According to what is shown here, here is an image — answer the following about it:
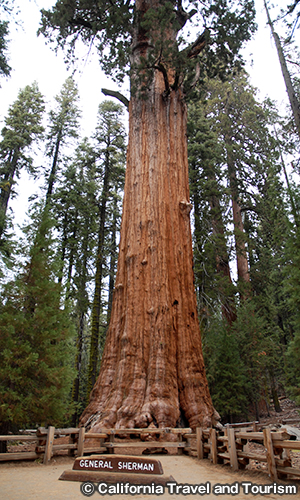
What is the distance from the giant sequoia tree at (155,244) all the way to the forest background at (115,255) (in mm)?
1285

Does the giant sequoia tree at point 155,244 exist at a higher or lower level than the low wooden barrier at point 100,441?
higher

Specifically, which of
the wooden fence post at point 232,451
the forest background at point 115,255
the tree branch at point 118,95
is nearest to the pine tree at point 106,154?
the forest background at point 115,255

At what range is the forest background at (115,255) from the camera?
25.3 feet

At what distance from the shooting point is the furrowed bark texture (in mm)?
7082

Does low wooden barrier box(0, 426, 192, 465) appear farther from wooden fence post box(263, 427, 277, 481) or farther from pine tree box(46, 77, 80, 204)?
→ pine tree box(46, 77, 80, 204)

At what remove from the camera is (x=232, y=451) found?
505 cm

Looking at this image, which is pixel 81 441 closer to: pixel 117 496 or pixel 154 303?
pixel 117 496

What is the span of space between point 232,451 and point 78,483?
224 centimetres

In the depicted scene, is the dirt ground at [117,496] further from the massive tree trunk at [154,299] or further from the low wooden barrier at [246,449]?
the massive tree trunk at [154,299]

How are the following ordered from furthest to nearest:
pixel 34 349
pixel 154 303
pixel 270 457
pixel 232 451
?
1. pixel 154 303
2. pixel 34 349
3. pixel 232 451
4. pixel 270 457

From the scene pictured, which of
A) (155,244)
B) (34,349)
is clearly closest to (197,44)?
(155,244)

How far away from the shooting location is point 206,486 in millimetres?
3906

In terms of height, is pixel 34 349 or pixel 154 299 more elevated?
pixel 154 299

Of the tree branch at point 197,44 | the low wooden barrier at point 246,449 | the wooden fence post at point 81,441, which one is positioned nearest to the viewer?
the low wooden barrier at point 246,449
